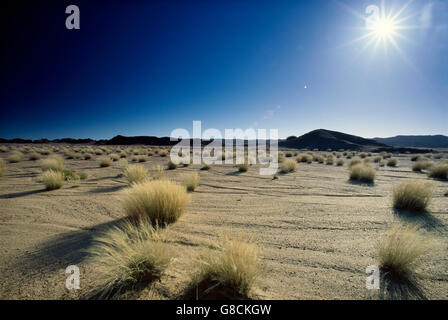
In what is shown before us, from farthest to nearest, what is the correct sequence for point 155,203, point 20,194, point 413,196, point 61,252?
point 20,194
point 413,196
point 155,203
point 61,252

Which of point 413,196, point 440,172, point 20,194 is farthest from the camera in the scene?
→ point 440,172

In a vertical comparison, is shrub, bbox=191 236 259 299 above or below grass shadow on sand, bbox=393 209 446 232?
above

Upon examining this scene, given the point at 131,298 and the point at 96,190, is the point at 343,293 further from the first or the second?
the point at 96,190

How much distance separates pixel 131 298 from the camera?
1.41 metres

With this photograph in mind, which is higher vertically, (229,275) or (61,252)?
(229,275)

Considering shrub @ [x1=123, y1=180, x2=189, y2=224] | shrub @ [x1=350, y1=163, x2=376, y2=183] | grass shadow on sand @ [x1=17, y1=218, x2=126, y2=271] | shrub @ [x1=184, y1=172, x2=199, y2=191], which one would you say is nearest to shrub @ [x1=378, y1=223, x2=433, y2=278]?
shrub @ [x1=123, y1=180, x2=189, y2=224]

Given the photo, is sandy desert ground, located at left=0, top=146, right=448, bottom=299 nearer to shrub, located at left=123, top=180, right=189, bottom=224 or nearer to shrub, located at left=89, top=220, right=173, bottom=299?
shrub, located at left=89, top=220, right=173, bottom=299

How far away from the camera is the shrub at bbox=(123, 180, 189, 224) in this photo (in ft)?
9.33

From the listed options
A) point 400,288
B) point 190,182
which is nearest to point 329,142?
point 190,182

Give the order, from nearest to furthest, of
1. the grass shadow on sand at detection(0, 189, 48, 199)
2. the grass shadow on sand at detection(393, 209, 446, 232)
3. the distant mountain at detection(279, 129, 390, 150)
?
the grass shadow on sand at detection(393, 209, 446, 232), the grass shadow on sand at detection(0, 189, 48, 199), the distant mountain at detection(279, 129, 390, 150)

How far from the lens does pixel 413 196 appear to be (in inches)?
134

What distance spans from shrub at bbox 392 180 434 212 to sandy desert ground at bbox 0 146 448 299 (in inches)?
7.7

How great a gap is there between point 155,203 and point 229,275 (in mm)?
1844

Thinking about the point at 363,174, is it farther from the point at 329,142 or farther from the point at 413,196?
the point at 329,142
